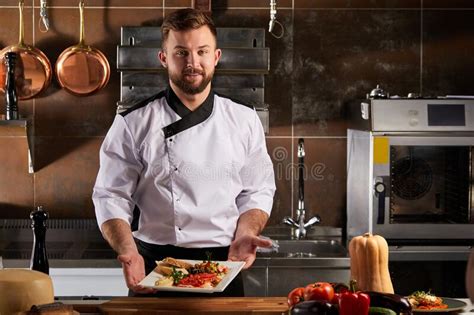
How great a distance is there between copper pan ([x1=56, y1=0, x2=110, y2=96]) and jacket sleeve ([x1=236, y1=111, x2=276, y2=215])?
1.48m

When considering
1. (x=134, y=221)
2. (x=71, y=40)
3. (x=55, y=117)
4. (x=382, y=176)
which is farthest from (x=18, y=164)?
(x=382, y=176)

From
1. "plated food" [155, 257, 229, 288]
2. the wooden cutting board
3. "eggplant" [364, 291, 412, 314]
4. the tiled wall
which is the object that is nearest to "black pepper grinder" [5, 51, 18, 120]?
the tiled wall

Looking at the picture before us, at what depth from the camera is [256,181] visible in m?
3.11

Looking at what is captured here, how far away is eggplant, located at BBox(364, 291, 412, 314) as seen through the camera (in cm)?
205

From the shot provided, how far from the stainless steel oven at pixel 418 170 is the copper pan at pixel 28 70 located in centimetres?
155

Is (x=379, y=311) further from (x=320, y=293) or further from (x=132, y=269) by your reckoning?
(x=132, y=269)

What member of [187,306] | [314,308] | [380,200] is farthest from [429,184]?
[314,308]

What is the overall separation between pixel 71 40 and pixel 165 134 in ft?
5.30

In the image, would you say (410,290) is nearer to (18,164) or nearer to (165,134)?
(165,134)

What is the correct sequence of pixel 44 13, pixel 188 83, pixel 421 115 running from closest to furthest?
1. pixel 188 83
2. pixel 421 115
3. pixel 44 13

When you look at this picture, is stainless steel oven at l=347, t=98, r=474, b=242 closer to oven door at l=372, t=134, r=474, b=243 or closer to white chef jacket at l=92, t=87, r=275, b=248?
oven door at l=372, t=134, r=474, b=243

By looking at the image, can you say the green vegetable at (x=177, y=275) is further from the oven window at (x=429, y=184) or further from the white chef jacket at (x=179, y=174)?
the oven window at (x=429, y=184)

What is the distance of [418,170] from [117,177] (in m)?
1.63

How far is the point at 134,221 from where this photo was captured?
10.4 feet
